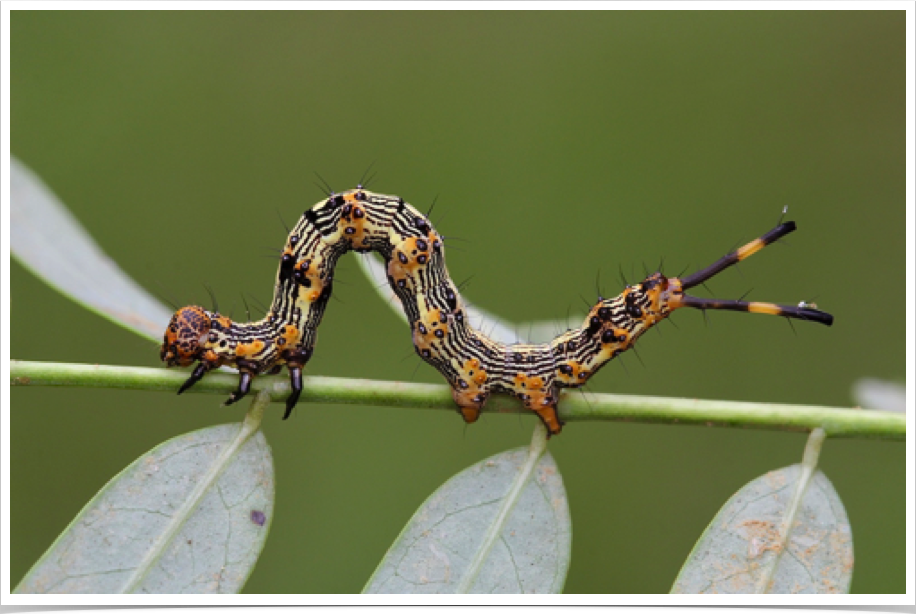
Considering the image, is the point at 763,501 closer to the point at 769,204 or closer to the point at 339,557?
the point at 339,557

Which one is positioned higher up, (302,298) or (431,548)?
(302,298)

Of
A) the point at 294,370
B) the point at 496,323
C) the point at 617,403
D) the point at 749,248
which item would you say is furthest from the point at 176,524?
the point at 749,248

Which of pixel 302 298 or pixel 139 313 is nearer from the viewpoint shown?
pixel 139 313

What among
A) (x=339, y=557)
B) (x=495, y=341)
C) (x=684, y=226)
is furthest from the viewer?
(x=684, y=226)

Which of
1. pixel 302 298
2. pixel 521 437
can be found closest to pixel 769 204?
pixel 521 437

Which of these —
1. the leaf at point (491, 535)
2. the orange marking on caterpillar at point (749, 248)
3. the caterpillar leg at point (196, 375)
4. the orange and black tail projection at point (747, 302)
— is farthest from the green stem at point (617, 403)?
the orange marking on caterpillar at point (749, 248)
